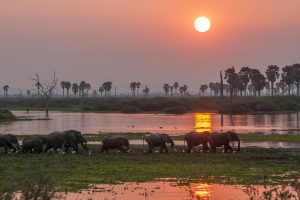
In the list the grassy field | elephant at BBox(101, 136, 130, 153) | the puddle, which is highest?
elephant at BBox(101, 136, 130, 153)

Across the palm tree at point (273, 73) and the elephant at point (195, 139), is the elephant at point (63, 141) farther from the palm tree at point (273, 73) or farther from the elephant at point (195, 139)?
the palm tree at point (273, 73)

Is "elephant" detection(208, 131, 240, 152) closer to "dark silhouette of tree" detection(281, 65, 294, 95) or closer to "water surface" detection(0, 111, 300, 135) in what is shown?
"water surface" detection(0, 111, 300, 135)

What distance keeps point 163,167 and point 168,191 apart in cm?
653

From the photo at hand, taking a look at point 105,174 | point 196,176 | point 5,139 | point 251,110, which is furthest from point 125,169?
point 251,110

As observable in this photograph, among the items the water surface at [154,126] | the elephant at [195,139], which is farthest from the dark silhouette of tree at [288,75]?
the elephant at [195,139]

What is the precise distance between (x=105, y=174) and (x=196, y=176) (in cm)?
412

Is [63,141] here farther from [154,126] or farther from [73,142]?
[154,126]

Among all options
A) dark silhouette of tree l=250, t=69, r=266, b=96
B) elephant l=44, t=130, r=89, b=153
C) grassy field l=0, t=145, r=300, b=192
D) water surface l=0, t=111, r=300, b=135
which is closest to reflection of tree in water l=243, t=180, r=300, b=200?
grassy field l=0, t=145, r=300, b=192

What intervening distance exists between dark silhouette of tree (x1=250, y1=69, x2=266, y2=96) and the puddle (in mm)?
147248

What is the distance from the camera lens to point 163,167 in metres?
27.0

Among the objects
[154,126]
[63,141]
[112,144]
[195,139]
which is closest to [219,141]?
[195,139]

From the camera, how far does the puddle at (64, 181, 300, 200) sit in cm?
1931

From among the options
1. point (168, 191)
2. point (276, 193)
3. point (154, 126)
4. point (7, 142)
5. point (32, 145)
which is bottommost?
point (168, 191)

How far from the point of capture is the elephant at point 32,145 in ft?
117
